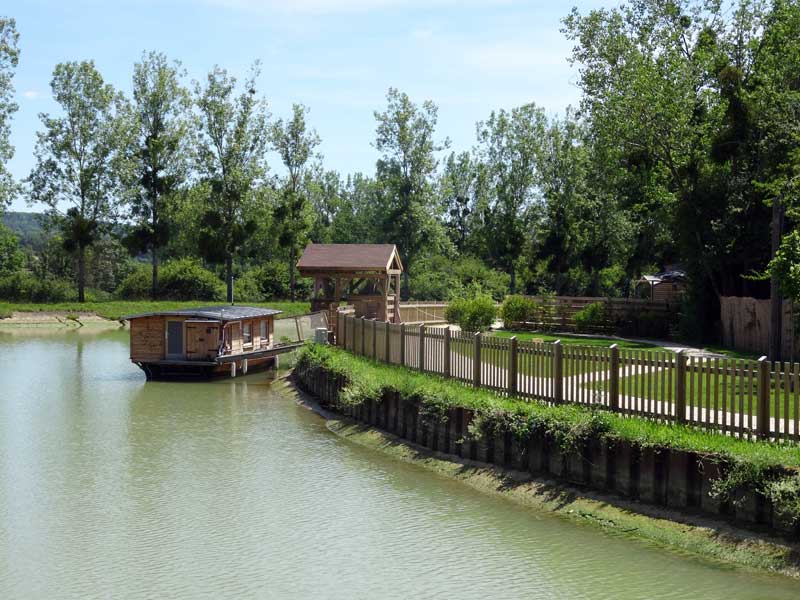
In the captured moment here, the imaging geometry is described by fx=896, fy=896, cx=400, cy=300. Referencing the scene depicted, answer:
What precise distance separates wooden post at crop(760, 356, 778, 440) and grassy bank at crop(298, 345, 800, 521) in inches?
13.0

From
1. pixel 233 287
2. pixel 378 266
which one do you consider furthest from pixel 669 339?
pixel 233 287

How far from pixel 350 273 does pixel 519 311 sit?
890 centimetres

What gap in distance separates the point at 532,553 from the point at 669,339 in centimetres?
2601

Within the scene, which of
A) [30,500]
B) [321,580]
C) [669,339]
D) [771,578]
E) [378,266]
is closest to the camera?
[771,578]

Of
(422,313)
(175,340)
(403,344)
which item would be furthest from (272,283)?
(403,344)

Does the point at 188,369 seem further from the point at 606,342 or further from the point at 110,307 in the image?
the point at 110,307

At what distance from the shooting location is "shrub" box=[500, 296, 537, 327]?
45656mm

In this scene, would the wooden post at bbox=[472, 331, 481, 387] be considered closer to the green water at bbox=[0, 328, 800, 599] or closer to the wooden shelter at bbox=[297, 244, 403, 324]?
the green water at bbox=[0, 328, 800, 599]

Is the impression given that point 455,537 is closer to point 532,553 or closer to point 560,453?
point 532,553

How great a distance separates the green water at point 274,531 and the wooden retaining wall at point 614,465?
90 centimetres

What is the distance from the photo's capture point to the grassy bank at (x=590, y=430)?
12.4 metres

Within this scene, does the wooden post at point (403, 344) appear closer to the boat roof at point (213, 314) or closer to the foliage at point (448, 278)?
the boat roof at point (213, 314)

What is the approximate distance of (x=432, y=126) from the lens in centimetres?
8100

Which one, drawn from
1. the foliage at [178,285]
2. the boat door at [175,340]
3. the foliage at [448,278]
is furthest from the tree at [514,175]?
the boat door at [175,340]
